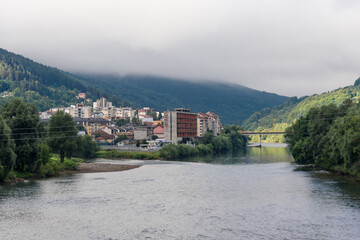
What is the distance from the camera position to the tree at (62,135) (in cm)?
11638

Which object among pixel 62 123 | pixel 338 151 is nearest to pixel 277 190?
pixel 338 151

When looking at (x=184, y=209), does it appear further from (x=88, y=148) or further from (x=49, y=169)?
(x=88, y=148)

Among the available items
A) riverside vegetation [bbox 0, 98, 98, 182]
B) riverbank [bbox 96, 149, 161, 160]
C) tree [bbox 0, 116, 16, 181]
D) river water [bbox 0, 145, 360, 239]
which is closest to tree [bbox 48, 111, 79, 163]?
riverside vegetation [bbox 0, 98, 98, 182]

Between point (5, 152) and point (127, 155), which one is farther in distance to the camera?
point (127, 155)

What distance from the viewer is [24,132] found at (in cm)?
8969

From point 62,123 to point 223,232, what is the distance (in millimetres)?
84422

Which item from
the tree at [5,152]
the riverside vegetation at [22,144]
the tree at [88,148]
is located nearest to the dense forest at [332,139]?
the riverside vegetation at [22,144]

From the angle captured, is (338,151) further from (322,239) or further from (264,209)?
(322,239)

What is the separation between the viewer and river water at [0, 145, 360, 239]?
1871 inches

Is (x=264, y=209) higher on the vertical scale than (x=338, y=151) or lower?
lower

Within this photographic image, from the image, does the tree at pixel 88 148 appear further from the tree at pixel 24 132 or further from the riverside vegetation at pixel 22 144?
the tree at pixel 24 132

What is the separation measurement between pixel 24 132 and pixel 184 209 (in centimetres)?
4573

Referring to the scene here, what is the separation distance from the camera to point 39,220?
53.3 m

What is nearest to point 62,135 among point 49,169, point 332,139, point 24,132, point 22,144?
point 49,169
